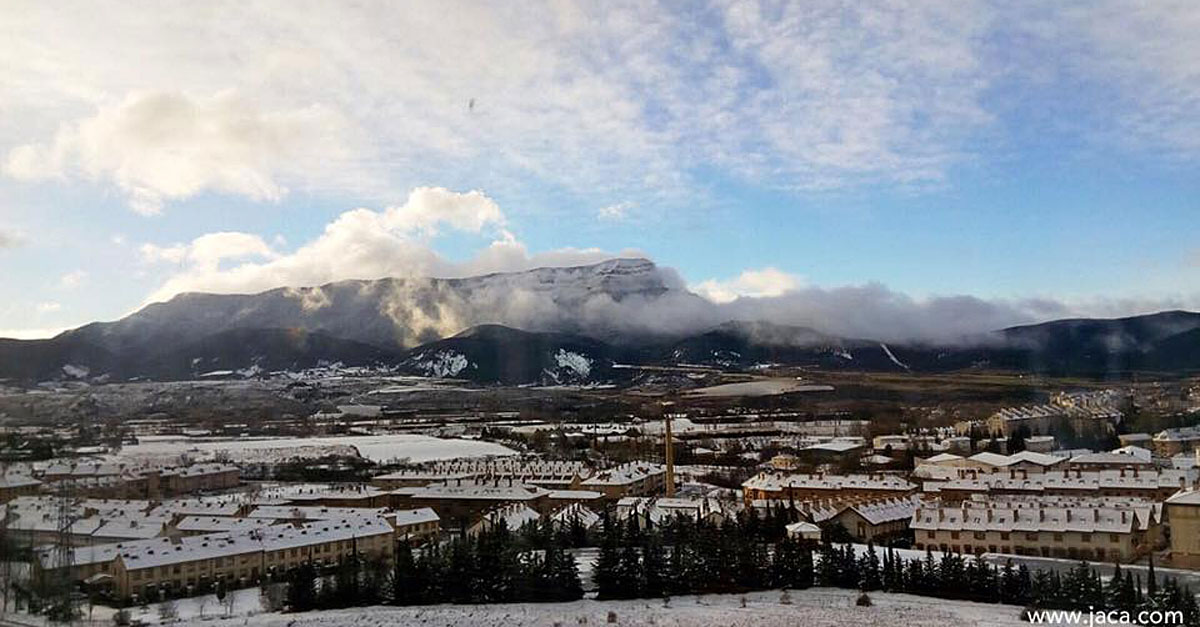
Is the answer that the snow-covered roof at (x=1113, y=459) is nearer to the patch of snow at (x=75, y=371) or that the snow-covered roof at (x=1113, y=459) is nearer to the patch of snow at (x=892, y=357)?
the patch of snow at (x=892, y=357)

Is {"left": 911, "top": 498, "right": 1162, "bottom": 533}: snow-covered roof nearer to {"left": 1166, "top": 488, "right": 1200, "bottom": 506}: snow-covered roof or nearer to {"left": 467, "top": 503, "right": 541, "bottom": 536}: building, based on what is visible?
{"left": 1166, "top": 488, "right": 1200, "bottom": 506}: snow-covered roof

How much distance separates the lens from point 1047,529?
1408cm

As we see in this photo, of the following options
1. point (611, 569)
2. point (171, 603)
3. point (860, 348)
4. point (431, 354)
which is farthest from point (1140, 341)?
point (171, 603)

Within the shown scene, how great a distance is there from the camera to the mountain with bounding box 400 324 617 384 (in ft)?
194

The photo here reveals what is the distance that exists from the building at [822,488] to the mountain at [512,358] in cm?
3428

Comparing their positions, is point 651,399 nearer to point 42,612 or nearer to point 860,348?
point 860,348

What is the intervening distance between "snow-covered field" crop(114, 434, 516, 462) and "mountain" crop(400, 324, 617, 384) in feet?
71.8

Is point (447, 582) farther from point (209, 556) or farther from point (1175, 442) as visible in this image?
point (1175, 442)

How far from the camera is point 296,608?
1138 cm

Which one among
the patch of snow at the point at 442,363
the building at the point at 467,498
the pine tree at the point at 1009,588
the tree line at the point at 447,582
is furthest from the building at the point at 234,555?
the patch of snow at the point at 442,363

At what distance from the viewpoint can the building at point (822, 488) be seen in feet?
66.7

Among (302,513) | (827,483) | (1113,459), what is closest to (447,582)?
(302,513)

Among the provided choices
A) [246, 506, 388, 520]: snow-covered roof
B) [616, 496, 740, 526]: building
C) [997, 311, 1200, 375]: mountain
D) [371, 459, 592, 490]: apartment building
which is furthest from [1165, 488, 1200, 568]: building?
[997, 311, 1200, 375]: mountain

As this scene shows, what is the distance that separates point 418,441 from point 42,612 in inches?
1020
